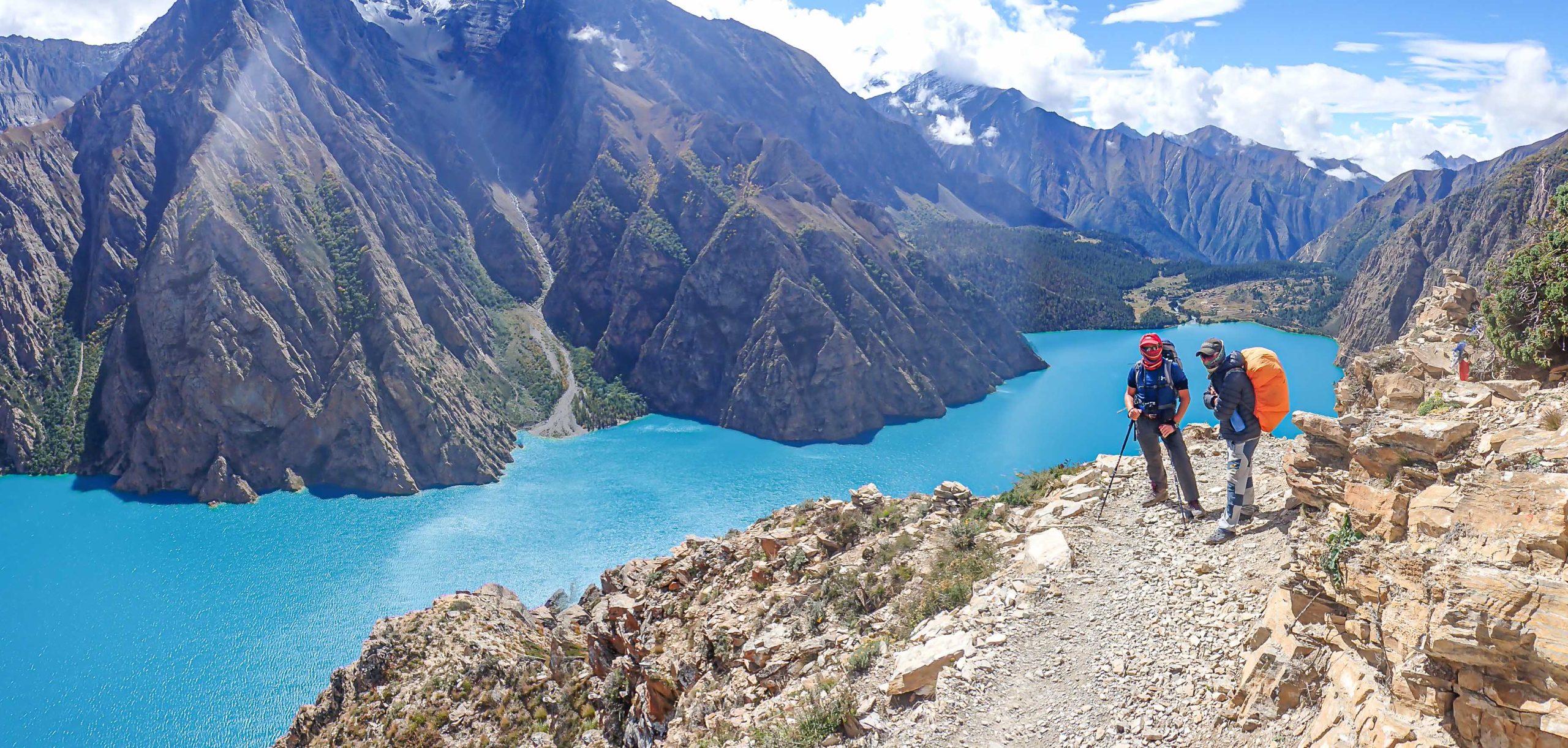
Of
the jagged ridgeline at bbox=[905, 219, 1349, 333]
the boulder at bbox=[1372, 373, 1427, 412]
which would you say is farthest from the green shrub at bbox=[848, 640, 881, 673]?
the jagged ridgeline at bbox=[905, 219, 1349, 333]

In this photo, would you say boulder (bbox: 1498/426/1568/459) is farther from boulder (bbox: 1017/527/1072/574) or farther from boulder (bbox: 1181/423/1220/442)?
boulder (bbox: 1181/423/1220/442)

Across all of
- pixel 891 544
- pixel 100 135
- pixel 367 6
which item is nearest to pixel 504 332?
pixel 100 135

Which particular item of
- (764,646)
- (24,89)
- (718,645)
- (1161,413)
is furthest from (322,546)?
(24,89)

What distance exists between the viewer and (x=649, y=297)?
123m

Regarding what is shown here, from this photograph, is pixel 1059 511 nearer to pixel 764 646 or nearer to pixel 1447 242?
pixel 764 646

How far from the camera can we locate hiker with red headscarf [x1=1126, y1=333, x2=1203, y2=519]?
1285cm

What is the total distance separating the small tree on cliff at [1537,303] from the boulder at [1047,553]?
1002cm

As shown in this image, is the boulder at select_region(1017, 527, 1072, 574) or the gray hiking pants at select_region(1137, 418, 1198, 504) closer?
the boulder at select_region(1017, 527, 1072, 574)

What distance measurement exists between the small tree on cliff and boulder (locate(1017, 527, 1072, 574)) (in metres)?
10.0

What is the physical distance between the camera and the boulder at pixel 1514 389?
36.7ft

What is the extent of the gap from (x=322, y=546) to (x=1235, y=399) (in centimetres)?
7014

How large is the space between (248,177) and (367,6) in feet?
409

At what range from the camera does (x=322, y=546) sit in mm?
64062

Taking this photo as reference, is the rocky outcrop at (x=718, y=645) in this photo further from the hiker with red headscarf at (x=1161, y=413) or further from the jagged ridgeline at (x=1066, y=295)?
the jagged ridgeline at (x=1066, y=295)
